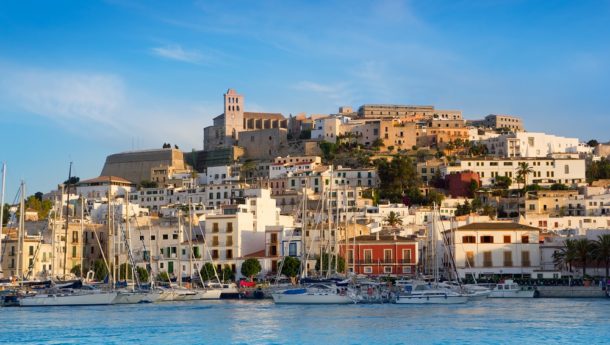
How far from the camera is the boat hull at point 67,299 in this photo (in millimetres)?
68062

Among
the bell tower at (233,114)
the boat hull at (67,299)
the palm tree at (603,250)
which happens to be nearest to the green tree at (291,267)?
the boat hull at (67,299)

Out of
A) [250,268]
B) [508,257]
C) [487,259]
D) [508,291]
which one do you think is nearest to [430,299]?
[508,291]

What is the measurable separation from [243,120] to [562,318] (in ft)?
380

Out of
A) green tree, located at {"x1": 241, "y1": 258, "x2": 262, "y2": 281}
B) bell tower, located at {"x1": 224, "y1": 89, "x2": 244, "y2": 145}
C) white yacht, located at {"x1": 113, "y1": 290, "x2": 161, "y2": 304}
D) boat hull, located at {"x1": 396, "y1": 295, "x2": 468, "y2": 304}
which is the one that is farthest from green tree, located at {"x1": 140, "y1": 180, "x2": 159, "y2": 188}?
boat hull, located at {"x1": 396, "y1": 295, "x2": 468, "y2": 304}

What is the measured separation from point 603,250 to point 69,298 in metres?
38.1

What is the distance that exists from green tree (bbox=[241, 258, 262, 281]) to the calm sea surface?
11864 mm

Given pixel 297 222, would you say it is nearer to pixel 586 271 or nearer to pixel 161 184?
pixel 586 271

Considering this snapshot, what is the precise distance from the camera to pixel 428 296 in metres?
67.6

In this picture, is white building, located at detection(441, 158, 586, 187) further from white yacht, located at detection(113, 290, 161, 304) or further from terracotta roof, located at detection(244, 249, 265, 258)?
white yacht, located at detection(113, 290, 161, 304)

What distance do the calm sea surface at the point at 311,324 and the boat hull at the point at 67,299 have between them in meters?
0.73

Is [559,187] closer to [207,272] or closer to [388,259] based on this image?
[388,259]

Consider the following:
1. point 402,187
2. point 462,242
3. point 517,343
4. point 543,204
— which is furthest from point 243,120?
point 517,343

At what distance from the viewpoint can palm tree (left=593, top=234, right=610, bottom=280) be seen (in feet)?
252

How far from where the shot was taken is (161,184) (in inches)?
5866
